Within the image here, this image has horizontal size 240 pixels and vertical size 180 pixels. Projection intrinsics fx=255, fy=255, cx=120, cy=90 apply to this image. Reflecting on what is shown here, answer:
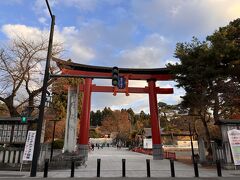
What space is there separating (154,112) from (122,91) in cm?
435

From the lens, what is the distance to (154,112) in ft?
92.1

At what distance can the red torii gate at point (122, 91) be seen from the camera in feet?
85.9

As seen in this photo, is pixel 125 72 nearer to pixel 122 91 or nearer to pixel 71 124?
pixel 122 91

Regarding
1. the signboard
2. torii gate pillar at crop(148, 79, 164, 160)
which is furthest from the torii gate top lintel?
the signboard

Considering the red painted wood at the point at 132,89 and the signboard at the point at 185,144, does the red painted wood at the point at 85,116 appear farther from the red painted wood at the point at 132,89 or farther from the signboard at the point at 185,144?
the signboard at the point at 185,144

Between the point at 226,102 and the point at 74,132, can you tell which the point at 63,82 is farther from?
the point at 226,102

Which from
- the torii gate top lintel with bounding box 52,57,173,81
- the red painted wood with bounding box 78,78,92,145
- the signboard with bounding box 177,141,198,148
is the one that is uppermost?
the torii gate top lintel with bounding box 52,57,173,81

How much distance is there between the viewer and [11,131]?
17.2m

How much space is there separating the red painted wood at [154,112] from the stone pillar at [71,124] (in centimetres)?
843

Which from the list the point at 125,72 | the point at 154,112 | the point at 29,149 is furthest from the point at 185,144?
the point at 29,149

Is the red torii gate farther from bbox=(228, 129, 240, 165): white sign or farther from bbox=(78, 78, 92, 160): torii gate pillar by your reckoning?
bbox=(228, 129, 240, 165): white sign

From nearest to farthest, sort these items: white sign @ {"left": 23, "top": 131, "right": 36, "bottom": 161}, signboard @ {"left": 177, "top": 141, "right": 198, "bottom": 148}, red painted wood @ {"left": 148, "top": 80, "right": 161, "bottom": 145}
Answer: white sign @ {"left": 23, "top": 131, "right": 36, "bottom": 161} < red painted wood @ {"left": 148, "top": 80, "right": 161, "bottom": 145} < signboard @ {"left": 177, "top": 141, "right": 198, "bottom": 148}

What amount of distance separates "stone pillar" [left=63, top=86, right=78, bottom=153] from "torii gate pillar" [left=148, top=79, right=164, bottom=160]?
8.44 m

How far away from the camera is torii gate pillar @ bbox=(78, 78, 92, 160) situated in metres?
25.4
